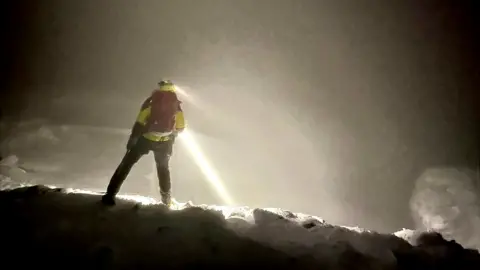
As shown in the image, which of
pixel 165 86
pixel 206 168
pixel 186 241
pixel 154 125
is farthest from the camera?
pixel 206 168

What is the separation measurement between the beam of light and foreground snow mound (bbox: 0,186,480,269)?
14407 millimetres

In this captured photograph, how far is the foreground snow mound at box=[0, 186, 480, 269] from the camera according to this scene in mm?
5027

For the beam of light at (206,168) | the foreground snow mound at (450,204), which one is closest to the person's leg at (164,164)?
the beam of light at (206,168)

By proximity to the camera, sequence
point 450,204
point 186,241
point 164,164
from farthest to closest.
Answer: point 450,204
point 164,164
point 186,241

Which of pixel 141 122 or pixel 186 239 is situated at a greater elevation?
pixel 141 122

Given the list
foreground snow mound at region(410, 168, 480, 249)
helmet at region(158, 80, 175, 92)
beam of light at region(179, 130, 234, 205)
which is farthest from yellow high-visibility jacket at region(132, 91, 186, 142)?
foreground snow mound at region(410, 168, 480, 249)

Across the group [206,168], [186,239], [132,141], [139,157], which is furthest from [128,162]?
[206,168]

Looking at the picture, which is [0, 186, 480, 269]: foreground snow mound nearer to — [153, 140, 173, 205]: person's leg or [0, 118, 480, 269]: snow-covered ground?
[0, 118, 480, 269]: snow-covered ground

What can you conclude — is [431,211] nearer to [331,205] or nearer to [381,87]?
[331,205]

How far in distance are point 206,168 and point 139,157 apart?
47.8ft

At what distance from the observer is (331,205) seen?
75.4ft

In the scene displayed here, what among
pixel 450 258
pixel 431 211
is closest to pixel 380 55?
pixel 431 211

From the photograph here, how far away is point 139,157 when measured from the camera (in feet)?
24.3

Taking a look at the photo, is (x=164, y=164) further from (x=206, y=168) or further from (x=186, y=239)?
(x=206, y=168)
